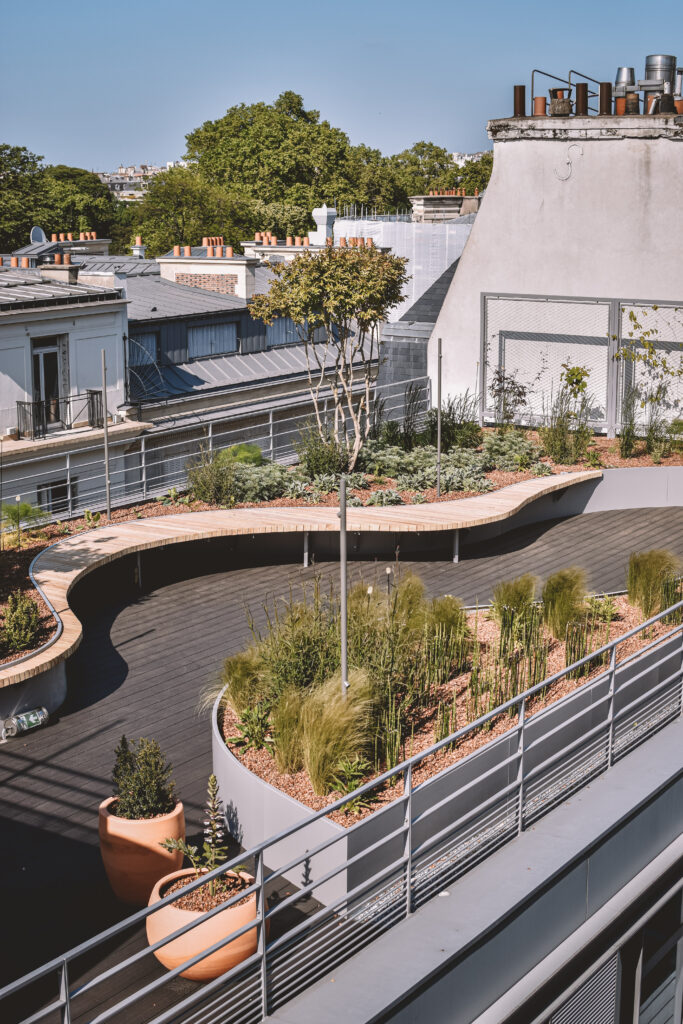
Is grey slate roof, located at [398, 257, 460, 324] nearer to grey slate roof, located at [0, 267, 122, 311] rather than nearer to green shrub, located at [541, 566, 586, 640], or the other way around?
grey slate roof, located at [0, 267, 122, 311]

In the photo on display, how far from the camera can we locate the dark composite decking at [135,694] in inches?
232

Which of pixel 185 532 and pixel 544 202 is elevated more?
pixel 544 202

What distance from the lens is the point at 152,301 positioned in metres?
27.1

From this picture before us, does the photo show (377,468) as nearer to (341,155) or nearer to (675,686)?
(675,686)

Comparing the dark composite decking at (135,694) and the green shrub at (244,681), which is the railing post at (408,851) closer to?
the dark composite decking at (135,694)

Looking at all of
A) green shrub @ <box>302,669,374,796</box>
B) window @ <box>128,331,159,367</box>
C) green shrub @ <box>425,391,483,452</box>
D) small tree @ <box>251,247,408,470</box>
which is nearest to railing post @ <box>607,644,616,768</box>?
green shrub @ <box>302,669,374,796</box>

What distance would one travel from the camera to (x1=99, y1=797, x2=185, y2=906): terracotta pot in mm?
5754

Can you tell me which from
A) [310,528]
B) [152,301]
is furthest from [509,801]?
[152,301]

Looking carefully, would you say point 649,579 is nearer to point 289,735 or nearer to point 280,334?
point 289,735

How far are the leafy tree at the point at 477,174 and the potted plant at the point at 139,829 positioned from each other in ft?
252

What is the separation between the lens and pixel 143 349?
2536 centimetres

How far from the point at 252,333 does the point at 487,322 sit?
41.5 feet

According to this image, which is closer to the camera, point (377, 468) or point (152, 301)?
point (377, 468)

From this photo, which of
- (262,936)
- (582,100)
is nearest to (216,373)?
(582,100)
